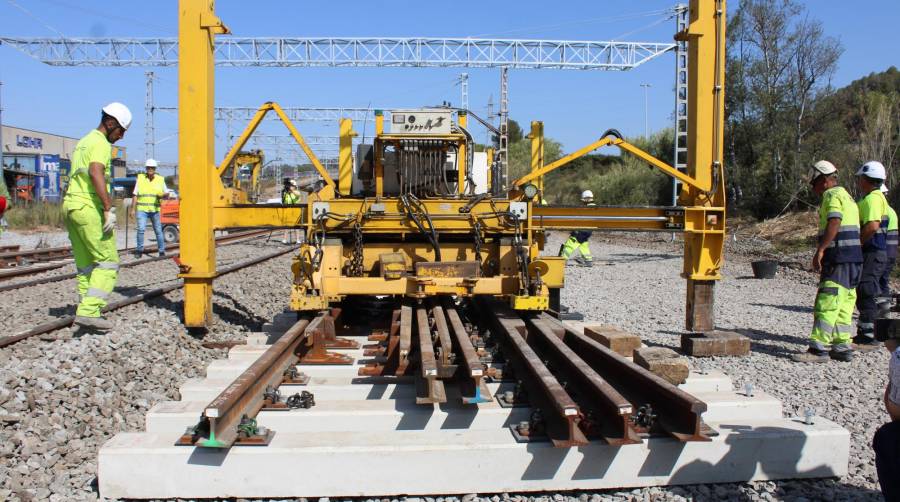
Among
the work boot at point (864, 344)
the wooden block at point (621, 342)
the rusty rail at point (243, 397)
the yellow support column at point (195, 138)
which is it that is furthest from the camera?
the work boot at point (864, 344)

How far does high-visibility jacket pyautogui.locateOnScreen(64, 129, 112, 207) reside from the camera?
6188 mm

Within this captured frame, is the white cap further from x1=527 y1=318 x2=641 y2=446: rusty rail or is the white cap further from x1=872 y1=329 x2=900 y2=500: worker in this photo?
x1=872 y1=329 x2=900 y2=500: worker

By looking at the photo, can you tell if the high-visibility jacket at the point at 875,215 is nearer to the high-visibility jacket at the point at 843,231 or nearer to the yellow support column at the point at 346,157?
the high-visibility jacket at the point at 843,231

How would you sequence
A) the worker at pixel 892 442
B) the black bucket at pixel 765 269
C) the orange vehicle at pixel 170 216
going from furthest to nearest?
the orange vehicle at pixel 170 216 < the black bucket at pixel 765 269 < the worker at pixel 892 442

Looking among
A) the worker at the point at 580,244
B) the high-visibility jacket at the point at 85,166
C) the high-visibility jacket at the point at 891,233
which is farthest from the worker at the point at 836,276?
the worker at the point at 580,244

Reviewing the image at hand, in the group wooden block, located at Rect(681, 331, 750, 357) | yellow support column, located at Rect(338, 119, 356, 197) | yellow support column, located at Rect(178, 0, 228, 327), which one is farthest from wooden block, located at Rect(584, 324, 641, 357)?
yellow support column, located at Rect(178, 0, 228, 327)

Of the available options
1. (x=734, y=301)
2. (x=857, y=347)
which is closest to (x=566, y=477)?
(x=857, y=347)

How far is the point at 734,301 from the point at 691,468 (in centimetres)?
798

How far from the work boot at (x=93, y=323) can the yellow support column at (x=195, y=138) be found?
0.78 metres

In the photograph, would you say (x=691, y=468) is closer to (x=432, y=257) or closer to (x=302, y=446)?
(x=302, y=446)

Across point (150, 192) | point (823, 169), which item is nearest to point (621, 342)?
point (823, 169)

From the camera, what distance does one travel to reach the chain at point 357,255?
6531mm

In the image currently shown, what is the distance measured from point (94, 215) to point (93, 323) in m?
0.93

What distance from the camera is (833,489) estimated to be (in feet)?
12.1
